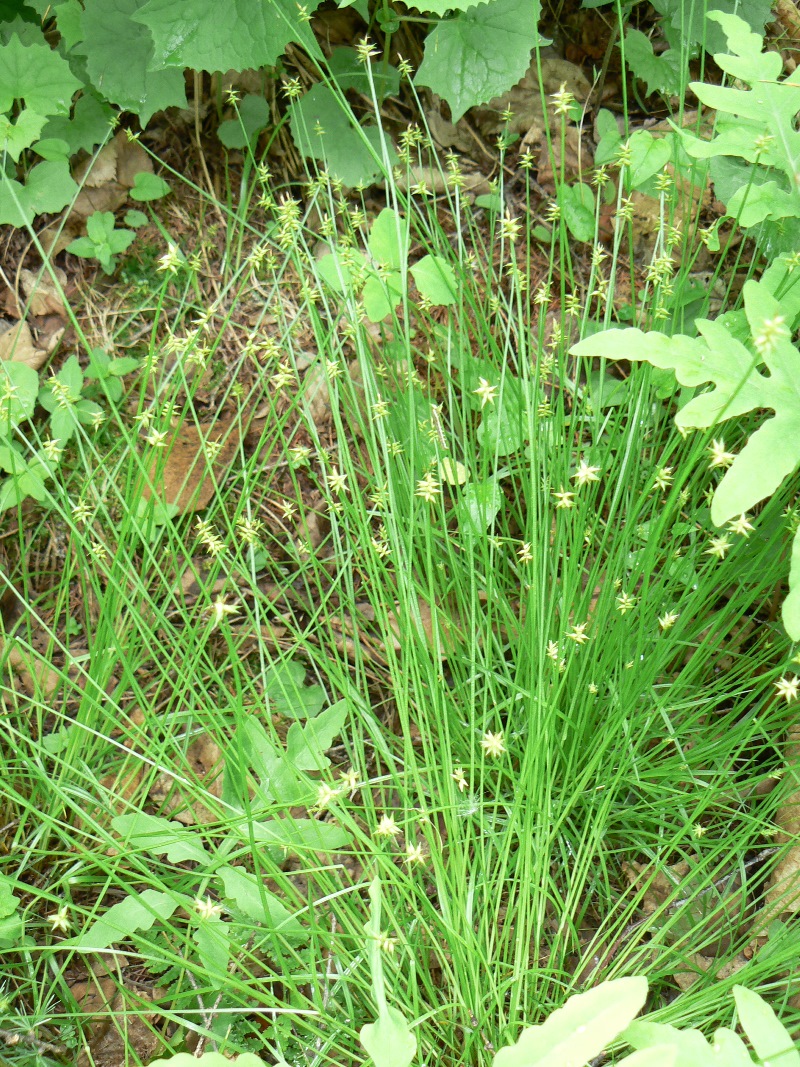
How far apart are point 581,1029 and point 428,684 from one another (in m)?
0.66

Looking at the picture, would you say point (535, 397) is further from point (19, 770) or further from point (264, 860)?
point (19, 770)

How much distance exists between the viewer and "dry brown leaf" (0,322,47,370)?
6.87ft

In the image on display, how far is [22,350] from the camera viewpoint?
2.11 m

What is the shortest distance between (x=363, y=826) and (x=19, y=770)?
0.71 m

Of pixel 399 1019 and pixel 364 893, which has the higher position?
pixel 399 1019

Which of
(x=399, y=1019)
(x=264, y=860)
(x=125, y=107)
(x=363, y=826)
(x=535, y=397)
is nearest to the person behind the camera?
(x=399, y=1019)

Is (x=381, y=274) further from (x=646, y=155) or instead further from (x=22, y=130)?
(x=22, y=130)

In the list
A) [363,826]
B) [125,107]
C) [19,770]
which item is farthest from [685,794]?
[125,107]

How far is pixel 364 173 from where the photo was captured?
213 cm

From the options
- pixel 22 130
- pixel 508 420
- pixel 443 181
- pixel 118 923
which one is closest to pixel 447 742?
pixel 118 923

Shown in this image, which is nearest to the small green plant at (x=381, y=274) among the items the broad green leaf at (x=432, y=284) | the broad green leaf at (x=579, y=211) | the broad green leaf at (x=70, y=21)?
the broad green leaf at (x=432, y=284)

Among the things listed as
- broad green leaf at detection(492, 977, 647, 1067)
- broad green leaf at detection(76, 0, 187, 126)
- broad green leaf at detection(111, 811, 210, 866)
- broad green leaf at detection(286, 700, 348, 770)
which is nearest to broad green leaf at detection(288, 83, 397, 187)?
broad green leaf at detection(76, 0, 187, 126)

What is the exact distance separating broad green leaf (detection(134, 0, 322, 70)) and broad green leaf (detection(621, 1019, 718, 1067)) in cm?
199

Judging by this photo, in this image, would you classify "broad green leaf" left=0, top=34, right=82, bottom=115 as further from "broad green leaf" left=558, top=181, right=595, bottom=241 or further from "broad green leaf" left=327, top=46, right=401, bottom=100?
"broad green leaf" left=558, top=181, right=595, bottom=241
